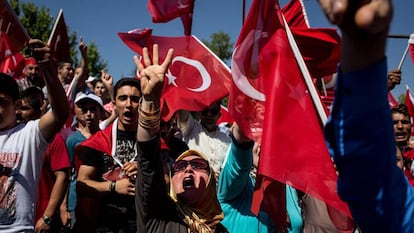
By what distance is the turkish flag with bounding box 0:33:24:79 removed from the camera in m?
6.30

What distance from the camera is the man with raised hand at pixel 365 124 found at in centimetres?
87

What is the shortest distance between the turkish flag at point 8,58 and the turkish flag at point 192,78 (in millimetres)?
2741

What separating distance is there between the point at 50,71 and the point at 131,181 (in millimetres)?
983

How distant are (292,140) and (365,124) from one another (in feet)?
4.54

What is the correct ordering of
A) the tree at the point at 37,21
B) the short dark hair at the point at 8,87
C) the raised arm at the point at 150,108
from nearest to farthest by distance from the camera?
the raised arm at the point at 150,108 < the short dark hair at the point at 8,87 < the tree at the point at 37,21

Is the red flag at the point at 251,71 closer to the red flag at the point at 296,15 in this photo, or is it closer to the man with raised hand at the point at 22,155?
the red flag at the point at 296,15

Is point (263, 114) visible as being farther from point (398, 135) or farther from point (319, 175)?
point (398, 135)

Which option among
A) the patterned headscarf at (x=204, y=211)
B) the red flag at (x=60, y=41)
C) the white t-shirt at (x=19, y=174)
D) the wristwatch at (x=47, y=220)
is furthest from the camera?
the red flag at (x=60, y=41)

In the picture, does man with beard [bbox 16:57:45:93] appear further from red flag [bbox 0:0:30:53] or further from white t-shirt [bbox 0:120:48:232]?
white t-shirt [bbox 0:120:48:232]

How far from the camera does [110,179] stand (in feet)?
12.1

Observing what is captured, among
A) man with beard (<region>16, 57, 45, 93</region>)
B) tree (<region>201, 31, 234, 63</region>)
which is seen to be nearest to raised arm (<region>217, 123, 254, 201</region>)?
man with beard (<region>16, 57, 45, 93</region>)

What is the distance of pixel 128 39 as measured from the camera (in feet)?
15.1

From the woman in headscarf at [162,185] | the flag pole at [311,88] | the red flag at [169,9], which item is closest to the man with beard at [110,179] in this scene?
the woman in headscarf at [162,185]

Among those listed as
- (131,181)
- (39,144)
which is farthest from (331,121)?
(131,181)
